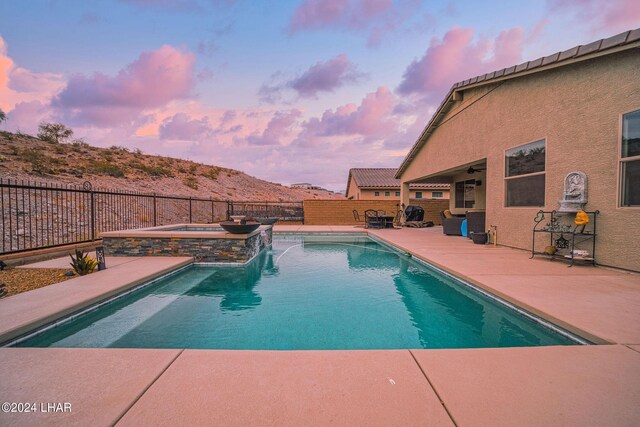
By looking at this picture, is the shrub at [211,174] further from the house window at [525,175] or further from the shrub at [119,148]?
the house window at [525,175]

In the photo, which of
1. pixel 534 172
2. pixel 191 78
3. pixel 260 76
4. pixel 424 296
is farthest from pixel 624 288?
pixel 191 78

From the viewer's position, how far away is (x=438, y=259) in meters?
6.19

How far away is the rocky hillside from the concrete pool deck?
19.0m

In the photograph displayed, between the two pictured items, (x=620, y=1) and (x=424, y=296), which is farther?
(x=620, y=1)

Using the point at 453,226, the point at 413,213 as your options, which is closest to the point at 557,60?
the point at 453,226

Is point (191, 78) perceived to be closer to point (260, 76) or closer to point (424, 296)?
point (260, 76)

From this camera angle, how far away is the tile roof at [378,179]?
959 inches

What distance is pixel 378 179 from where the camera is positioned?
2581 cm

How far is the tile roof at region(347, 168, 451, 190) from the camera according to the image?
959 inches

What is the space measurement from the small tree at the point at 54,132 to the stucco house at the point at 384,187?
96.4ft

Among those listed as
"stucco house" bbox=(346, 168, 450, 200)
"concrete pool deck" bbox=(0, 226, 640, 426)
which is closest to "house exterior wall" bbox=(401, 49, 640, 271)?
"concrete pool deck" bbox=(0, 226, 640, 426)

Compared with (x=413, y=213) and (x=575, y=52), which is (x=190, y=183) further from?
(x=575, y=52)

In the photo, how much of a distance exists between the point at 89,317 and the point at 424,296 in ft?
15.6

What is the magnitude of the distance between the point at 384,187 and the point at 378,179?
170 cm
